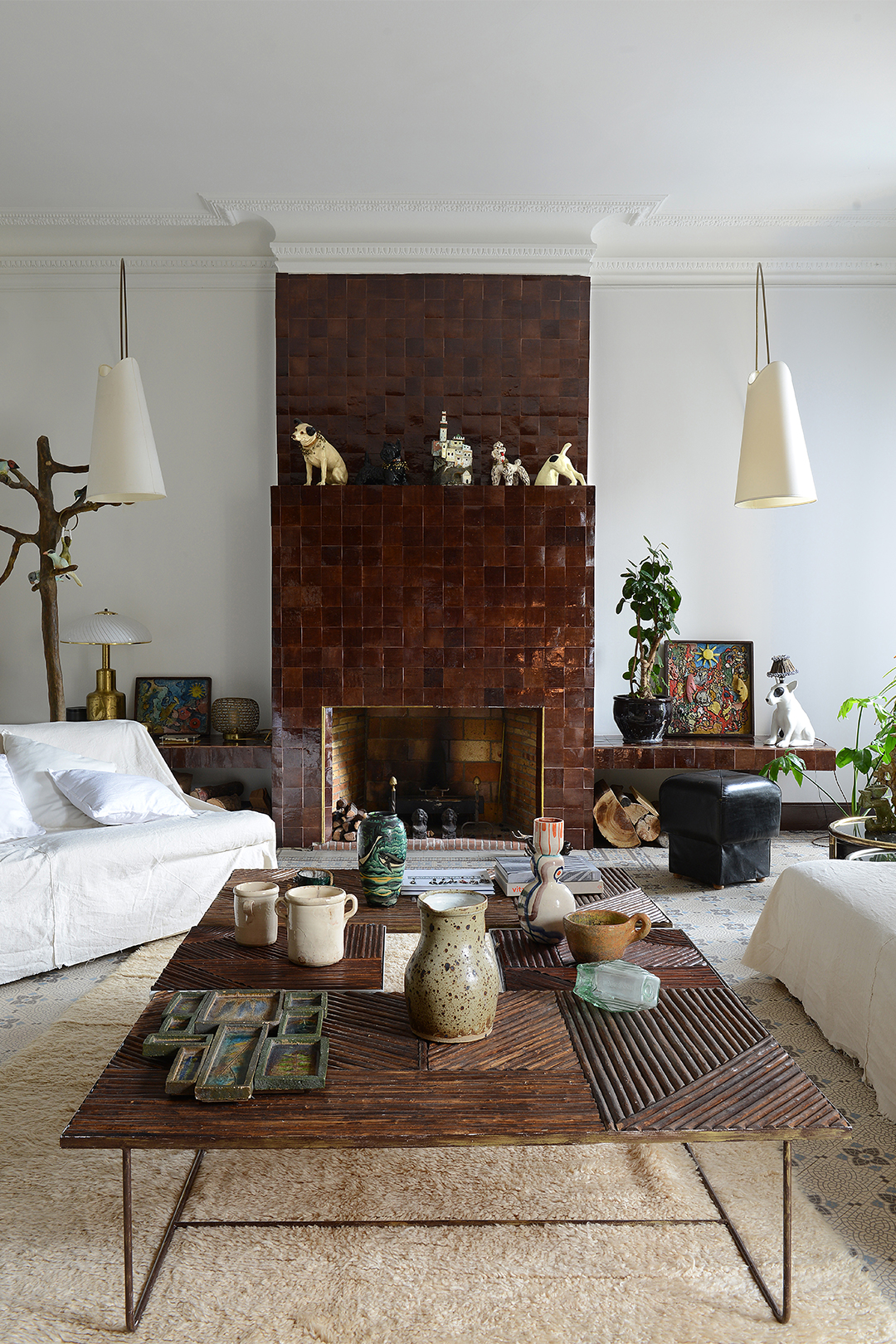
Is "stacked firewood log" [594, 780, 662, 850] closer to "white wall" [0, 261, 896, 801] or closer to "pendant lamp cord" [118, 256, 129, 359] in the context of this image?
"white wall" [0, 261, 896, 801]

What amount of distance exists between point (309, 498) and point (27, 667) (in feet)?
6.26

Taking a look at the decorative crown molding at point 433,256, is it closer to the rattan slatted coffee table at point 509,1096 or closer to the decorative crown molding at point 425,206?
the decorative crown molding at point 425,206

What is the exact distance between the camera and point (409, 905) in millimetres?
2230

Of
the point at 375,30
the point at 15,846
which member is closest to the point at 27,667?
the point at 15,846

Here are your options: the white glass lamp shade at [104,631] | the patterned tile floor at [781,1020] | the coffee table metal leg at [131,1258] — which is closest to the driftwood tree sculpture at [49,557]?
the white glass lamp shade at [104,631]

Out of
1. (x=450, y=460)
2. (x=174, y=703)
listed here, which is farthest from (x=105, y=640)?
(x=450, y=460)

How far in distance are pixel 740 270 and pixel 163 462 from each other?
3320mm

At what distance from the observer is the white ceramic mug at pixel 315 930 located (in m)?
1.80

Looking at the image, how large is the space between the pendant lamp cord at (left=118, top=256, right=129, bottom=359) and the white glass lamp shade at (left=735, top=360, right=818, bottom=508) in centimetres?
173

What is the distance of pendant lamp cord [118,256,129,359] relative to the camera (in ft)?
14.9

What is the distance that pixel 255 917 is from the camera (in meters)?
1.94

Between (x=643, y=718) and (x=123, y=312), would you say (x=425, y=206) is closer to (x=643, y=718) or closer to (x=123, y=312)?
(x=123, y=312)

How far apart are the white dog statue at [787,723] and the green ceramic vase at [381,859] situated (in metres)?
2.99

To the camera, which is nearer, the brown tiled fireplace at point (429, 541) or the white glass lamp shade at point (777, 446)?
the white glass lamp shade at point (777, 446)
